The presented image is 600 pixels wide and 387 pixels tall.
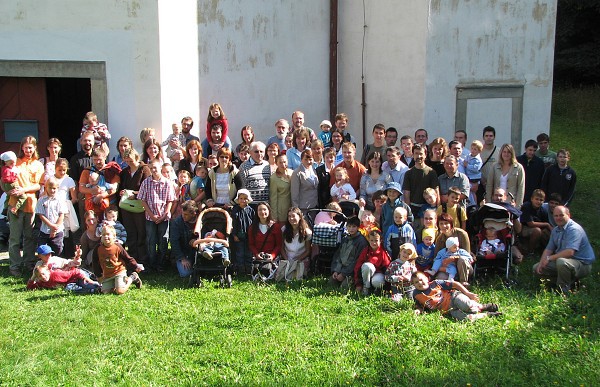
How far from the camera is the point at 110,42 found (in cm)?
1075

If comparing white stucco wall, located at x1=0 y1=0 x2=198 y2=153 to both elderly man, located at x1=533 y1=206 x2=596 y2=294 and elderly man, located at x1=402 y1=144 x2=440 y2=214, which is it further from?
elderly man, located at x1=533 y1=206 x2=596 y2=294

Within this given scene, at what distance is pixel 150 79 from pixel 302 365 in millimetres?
6010

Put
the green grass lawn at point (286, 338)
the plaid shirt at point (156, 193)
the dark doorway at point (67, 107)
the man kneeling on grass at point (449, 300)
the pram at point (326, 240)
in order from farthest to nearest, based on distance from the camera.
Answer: the dark doorway at point (67, 107)
the plaid shirt at point (156, 193)
the pram at point (326, 240)
the man kneeling on grass at point (449, 300)
the green grass lawn at point (286, 338)

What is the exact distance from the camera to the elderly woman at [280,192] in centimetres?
914

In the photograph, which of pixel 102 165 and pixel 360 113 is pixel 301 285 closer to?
pixel 102 165

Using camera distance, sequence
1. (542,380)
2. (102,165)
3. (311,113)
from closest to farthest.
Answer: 1. (542,380)
2. (102,165)
3. (311,113)

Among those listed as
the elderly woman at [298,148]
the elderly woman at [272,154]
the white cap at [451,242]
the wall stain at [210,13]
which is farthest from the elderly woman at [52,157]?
the white cap at [451,242]

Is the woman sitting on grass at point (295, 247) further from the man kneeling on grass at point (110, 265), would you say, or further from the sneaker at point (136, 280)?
the man kneeling on grass at point (110, 265)

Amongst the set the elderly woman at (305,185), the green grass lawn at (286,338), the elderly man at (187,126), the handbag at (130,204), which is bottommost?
the green grass lawn at (286,338)

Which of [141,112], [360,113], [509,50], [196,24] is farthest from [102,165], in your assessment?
[509,50]

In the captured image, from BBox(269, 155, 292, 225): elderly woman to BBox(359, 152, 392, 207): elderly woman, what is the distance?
0.95 m

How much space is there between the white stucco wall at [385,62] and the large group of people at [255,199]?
9.00ft

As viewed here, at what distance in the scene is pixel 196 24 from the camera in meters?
11.5

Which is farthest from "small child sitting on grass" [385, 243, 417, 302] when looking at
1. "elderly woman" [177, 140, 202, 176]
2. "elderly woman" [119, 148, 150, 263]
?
"elderly woman" [119, 148, 150, 263]
